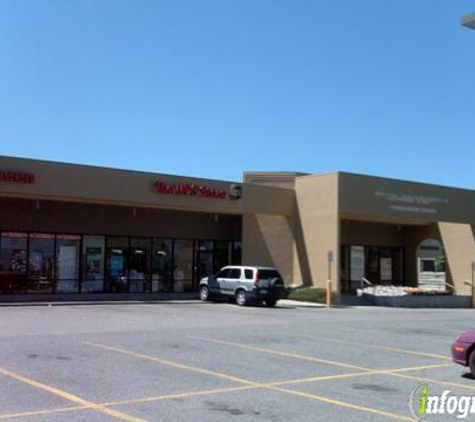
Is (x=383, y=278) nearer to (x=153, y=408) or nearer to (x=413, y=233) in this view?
(x=413, y=233)

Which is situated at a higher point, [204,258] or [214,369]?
[204,258]

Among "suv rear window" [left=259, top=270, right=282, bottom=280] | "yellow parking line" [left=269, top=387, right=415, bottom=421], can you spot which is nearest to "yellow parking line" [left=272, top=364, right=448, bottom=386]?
"yellow parking line" [left=269, top=387, right=415, bottom=421]

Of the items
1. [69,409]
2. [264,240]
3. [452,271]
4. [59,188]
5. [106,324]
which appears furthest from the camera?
[452,271]

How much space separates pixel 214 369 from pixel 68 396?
2956 millimetres

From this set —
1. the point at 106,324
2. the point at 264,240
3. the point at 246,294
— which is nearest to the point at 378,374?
the point at 106,324

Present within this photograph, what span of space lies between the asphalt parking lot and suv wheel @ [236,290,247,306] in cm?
844

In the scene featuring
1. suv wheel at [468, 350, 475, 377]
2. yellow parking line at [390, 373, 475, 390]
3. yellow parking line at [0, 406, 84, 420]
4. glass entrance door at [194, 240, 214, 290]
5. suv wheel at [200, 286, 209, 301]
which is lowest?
yellow parking line at [390, 373, 475, 390]

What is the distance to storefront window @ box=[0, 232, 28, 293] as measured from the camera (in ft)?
94.9

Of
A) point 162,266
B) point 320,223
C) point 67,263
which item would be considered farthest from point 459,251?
point 67,263

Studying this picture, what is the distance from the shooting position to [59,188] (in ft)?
88.5

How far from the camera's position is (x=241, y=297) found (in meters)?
28.5

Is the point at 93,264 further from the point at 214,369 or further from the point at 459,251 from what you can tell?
the point at 214,369

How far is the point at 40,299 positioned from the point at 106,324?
34.4 feet

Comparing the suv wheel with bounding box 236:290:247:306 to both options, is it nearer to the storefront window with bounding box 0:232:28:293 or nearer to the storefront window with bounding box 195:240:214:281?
the storefront window with bounding box 195:240:214:281
